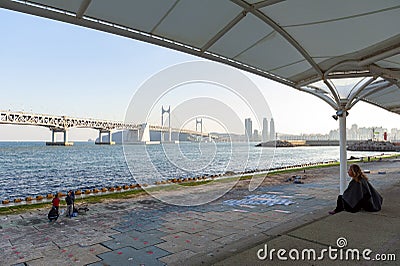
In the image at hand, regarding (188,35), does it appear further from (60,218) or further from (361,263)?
(60,218)

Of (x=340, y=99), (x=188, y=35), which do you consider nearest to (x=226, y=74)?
(x=340, y=99)

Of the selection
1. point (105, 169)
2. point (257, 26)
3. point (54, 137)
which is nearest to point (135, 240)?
point (257, 26)

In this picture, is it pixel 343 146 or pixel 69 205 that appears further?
pixel 343 146

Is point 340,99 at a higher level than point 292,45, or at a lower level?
lower

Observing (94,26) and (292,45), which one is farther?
(292,45)

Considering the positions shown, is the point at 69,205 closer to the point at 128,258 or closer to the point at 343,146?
the point at 128,258

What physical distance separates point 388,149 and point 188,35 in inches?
5575

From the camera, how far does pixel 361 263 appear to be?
4320 mm

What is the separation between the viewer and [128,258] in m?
6.60

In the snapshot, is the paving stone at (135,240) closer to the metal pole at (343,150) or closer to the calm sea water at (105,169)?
the metal pole at (343,150)

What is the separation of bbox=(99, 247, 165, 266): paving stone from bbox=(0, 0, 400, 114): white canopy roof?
523 cm

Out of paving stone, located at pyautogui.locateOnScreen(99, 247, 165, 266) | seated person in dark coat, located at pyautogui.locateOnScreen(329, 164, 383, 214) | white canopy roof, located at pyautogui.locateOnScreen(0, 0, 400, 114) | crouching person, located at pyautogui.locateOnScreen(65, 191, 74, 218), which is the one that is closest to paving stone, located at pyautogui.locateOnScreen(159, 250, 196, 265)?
paving stone, located at pyautogui.locateOnScreen(99, 247, 165, 266)

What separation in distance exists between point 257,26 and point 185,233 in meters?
6.09

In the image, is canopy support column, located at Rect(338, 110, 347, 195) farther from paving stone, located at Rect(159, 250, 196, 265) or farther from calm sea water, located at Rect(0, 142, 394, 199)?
calm sea water, located at Rect(0, 142, 394, 199)
